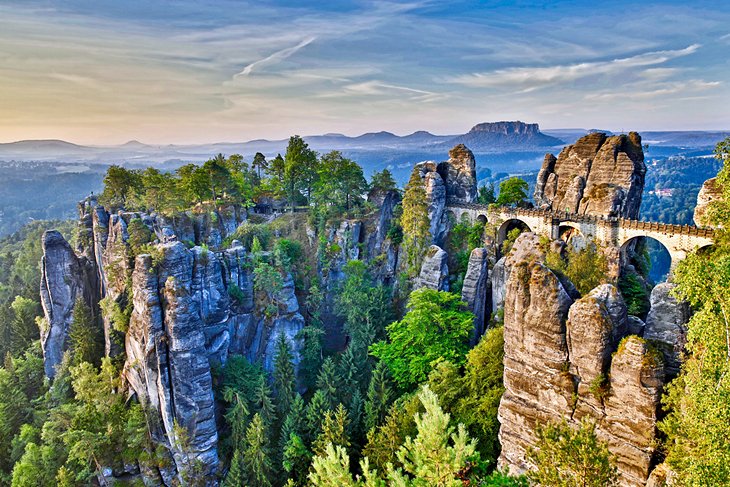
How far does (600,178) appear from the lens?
4147cm

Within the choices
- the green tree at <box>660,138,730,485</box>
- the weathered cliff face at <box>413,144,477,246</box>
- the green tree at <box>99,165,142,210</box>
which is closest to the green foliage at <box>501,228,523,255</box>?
the weathered cliff face at <box>413,144,477,246</box>

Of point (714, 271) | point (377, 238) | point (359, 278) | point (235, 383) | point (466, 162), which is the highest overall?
point (466, 162)

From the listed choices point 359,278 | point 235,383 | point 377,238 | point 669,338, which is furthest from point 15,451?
point 669,338

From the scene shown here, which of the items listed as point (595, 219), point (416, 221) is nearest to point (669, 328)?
point (595, 219)

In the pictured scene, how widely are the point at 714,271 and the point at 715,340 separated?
2.16 m

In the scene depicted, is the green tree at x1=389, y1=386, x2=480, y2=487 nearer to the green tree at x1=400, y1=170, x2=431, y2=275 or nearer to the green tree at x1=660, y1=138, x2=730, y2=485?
the green tree at x1=660, y1=138, x2=730, y2=485

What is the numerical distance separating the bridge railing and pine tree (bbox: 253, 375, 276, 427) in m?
27.7

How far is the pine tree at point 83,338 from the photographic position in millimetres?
39031

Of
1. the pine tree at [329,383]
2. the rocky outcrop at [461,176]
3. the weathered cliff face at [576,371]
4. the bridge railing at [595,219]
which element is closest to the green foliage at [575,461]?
the weathered cliff face at [576,371]

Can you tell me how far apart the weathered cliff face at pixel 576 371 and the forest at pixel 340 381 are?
959 millimetres

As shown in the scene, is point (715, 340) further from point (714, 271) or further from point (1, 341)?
point (1, 341)

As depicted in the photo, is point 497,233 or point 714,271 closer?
point 714,271

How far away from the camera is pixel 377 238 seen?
4806cm

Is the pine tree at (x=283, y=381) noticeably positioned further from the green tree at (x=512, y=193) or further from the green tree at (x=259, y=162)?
the green tree at (x=259, y=162)
